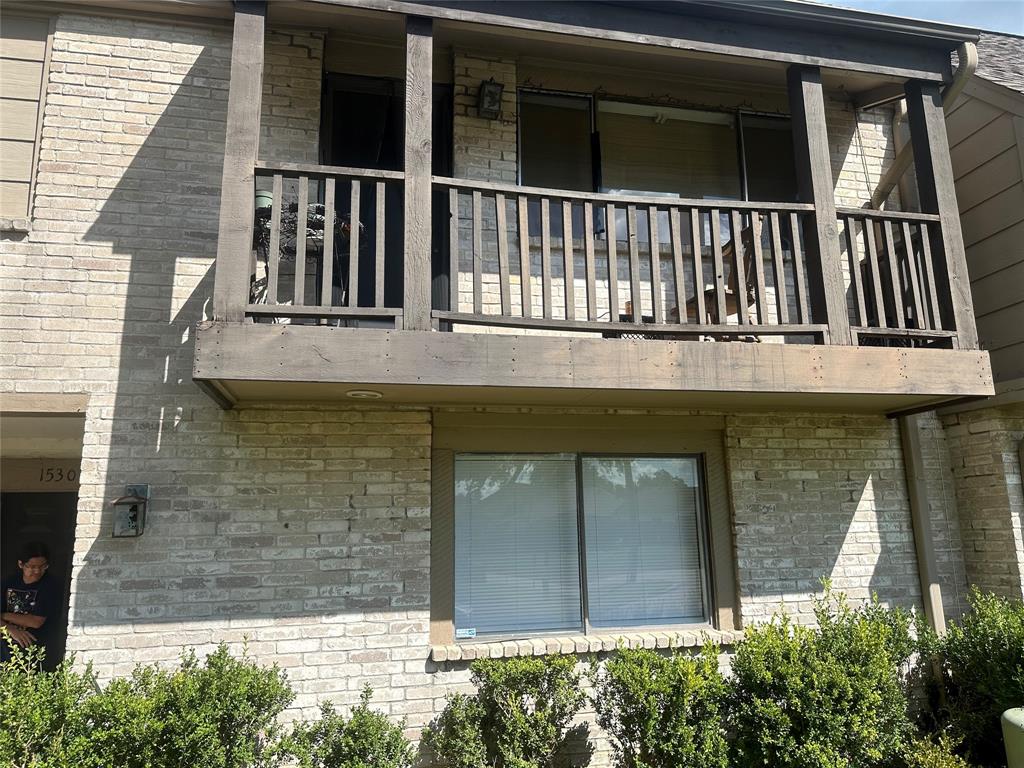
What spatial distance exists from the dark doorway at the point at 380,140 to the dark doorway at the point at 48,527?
3455mm

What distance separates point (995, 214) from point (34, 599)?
8.69 meters

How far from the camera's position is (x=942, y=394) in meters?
4.51

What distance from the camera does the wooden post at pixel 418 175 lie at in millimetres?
4012

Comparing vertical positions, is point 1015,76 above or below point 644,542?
above

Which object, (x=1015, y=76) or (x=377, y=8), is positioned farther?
(x=1015, y=76)

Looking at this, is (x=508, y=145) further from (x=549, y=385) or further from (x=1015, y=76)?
(x=1015, y=76)

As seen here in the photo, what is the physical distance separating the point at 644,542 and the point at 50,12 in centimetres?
576

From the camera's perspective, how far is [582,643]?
183 inches

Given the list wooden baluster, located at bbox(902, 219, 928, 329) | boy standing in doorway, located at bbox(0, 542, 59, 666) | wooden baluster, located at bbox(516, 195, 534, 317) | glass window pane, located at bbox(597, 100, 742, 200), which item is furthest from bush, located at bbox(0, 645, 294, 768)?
wooden baluster, located at bbox(902, 219, 928, 329)

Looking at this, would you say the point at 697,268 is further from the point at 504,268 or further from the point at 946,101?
the point at 946,101

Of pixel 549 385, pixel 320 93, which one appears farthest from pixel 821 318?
pixel 320 93

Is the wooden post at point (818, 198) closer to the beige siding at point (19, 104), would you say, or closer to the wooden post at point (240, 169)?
the wooden post at point (240, 169)

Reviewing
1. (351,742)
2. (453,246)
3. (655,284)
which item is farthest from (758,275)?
(351,742)

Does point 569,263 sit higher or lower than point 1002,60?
lower
